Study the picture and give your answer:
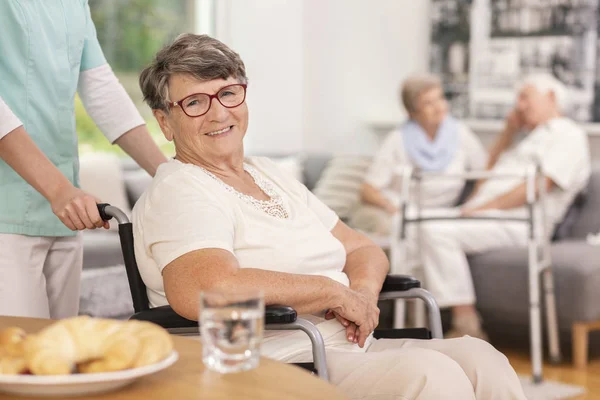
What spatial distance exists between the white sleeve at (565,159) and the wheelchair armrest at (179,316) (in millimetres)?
2870

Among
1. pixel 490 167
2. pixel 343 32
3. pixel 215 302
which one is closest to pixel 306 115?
pixel 343 32

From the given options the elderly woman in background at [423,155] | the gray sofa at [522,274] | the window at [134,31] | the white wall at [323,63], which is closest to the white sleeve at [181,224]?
the gray sofa at [522,274]

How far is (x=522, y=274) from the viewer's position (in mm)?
4195

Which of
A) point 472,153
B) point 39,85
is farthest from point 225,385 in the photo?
point 472,153

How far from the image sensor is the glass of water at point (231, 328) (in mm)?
1154

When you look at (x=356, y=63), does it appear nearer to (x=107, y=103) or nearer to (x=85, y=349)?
(x=107, y=103)

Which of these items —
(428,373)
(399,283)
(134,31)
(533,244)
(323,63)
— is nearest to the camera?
(428,373)

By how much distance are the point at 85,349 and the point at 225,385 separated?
17cm

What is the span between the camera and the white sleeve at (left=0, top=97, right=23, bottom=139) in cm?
179

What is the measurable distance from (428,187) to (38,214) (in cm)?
308

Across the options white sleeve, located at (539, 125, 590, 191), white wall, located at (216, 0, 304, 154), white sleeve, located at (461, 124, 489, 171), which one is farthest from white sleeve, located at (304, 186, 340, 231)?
white wall, located at (216, 0, 304, 154)

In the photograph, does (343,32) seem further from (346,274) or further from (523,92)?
(346,274)

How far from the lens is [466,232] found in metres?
4.39

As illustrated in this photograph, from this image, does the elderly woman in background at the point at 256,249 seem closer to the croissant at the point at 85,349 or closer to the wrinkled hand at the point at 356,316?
the wrinkled hand at the point at 356,316
